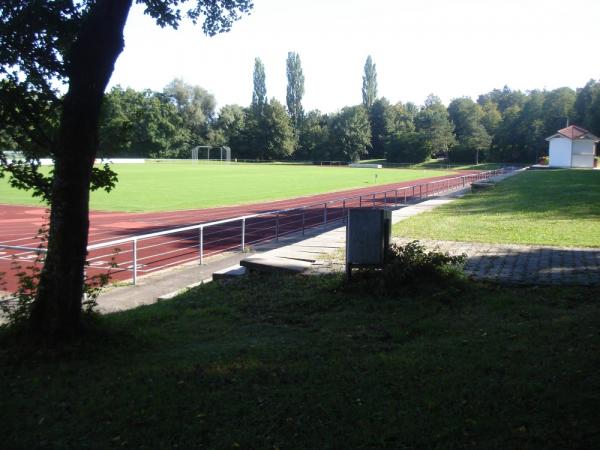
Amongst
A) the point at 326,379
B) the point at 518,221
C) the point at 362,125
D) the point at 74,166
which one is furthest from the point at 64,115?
the point at 362,125

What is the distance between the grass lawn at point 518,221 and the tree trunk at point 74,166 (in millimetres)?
10322

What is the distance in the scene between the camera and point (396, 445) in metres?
3.73

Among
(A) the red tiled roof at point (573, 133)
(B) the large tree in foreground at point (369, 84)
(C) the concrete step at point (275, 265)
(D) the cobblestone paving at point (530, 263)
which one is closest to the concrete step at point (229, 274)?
(C) the concrete step at point (275, 265)

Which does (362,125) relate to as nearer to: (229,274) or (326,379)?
(229,274)

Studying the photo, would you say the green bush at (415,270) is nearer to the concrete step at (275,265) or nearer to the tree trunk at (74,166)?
the concrete step at (275,265)

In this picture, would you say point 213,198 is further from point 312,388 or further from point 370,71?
point 370,71

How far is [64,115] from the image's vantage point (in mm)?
5848

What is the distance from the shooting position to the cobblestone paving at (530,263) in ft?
29.2

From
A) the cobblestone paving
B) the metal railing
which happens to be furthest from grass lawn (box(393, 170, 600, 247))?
the metal railing

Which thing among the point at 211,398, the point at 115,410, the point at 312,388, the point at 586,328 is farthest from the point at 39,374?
the point at 586,328

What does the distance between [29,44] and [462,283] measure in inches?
249

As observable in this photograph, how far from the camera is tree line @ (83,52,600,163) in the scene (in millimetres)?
95688

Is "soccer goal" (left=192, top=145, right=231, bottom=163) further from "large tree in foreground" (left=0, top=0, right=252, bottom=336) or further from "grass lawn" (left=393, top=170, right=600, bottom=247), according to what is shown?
"large tree in foreground" (left=0, top=0, right=252, bottom=336)

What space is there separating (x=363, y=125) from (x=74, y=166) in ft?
363
